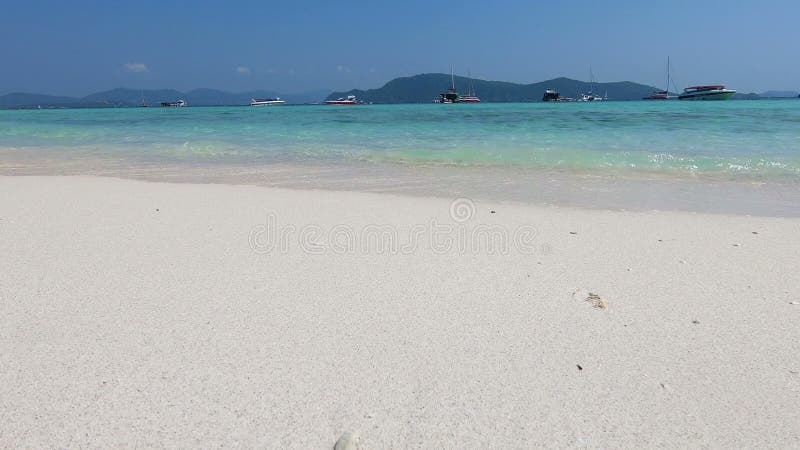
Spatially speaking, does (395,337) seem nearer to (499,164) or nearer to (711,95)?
(499,164)

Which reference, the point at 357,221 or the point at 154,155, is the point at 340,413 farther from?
the point at 154,155

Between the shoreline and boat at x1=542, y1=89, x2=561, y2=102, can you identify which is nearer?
the shoreline

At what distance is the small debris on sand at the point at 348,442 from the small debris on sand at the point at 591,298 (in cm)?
142

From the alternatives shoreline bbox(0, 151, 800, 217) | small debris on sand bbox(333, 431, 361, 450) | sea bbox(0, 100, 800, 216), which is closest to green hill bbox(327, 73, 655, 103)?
sea bbox(0, 100, 800, 216)

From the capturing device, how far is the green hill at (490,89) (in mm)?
121375

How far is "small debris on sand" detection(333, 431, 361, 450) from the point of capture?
1394mm

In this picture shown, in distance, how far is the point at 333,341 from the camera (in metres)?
1.96

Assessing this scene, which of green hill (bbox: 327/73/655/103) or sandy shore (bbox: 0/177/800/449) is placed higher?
green hill (bbox: 327/73/655/103)

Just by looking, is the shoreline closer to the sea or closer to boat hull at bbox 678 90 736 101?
the sea

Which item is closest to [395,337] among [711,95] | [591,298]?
[591,298]

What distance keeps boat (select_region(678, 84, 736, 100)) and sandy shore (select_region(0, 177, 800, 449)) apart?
6450 cm

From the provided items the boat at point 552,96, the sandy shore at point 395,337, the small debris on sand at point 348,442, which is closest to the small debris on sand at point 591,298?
the sandy shore at point 395,337

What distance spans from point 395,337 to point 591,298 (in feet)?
3.51

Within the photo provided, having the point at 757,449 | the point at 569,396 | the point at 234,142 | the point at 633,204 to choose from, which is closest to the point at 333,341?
the point at 569,396
